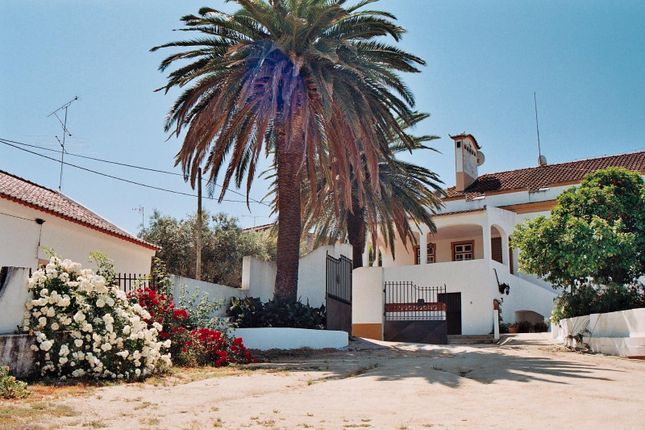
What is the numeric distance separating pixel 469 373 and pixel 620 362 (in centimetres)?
439

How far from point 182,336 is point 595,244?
10389mm

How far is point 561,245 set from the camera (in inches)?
662

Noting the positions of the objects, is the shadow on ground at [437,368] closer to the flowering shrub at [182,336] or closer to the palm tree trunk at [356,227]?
the flowering shrub at [182,336]

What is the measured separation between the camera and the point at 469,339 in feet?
85.1

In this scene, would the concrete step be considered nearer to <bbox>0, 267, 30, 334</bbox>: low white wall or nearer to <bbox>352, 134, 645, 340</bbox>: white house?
<bbox>352, 134, 645, 340</bbox>: white house

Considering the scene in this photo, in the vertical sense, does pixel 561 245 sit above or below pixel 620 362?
above

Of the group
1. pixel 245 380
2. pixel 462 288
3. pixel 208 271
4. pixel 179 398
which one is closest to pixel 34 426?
pixel 179 398

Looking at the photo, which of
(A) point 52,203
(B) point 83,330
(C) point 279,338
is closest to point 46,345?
(B) point 83,330

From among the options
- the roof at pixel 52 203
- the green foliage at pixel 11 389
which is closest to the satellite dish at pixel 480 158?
the roof at pixel 52 203

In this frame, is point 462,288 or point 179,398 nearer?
point 179,398

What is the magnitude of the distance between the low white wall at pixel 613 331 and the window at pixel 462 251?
682 inches

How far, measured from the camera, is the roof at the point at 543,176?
32125mm

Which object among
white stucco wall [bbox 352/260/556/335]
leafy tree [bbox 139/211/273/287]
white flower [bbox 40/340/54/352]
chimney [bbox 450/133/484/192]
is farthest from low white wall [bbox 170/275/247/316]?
chimney [bbox 450/133/484/192]

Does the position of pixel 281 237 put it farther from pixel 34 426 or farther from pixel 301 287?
pixel 34 426
